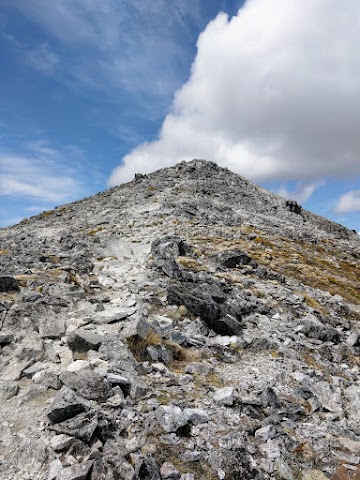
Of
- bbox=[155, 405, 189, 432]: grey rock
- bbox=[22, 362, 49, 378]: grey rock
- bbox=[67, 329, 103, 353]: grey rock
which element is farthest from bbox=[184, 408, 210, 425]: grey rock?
bbox=[22, 362, 49, 378]: grey rock

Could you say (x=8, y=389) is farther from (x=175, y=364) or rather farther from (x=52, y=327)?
(x=175, y=364)

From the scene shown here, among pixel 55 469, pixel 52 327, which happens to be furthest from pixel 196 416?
pixel 52 327

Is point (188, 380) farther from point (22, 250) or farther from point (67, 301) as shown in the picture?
point (22, 250)

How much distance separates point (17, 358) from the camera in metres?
10.8

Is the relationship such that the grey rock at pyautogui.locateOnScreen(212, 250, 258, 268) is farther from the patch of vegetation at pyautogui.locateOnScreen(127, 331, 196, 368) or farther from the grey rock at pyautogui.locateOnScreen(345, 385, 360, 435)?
the grey rock at pyautogui.locateOnScreen(345, 385, 360, 435)

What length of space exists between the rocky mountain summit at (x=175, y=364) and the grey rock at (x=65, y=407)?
3 cm

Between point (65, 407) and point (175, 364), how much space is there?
4.34 metres

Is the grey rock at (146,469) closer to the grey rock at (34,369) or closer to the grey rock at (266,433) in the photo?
the grey rock at (266,433)

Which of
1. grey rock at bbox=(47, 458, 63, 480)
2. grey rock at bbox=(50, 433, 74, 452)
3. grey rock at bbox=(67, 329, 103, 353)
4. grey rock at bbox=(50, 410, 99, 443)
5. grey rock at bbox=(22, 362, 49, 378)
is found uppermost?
grey rock at bbox=(67, 329, 103, 353)

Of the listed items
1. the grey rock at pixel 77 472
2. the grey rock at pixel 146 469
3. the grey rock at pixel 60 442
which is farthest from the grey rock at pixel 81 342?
the grey rock at pixel 146 469

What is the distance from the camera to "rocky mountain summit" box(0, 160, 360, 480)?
7634mm

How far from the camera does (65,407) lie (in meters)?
7.99

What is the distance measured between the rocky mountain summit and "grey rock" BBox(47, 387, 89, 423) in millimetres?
29

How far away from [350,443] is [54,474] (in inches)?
270
